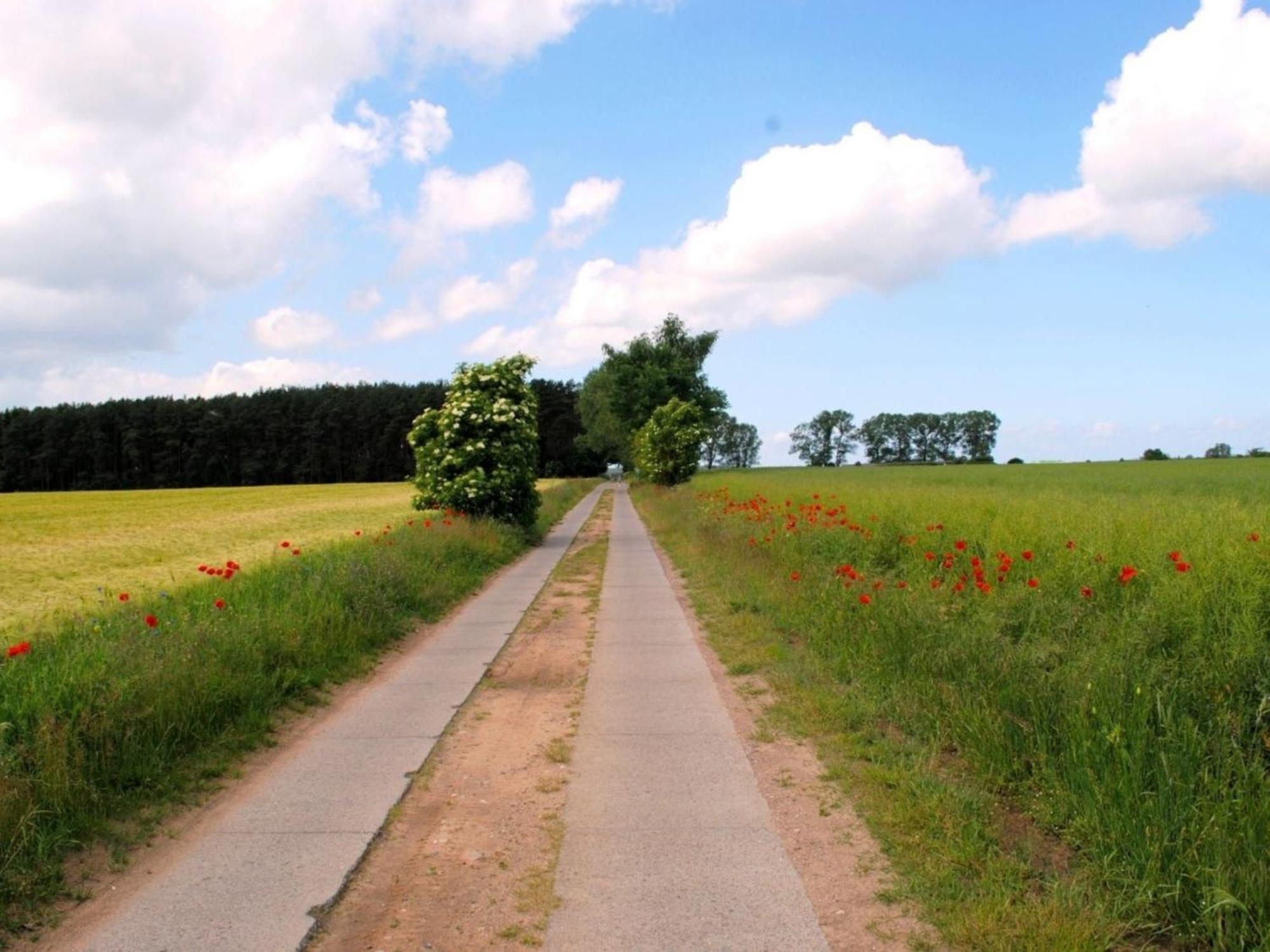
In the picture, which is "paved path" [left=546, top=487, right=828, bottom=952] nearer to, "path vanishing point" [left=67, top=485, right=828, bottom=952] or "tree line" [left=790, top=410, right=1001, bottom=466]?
"path vanishing point" [left=67, top=485, right=828, bottom=952]

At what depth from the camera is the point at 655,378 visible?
59.8 m

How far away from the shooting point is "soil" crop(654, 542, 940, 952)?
342cm

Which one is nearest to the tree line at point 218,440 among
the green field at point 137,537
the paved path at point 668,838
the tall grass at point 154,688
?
the green field at point 137,537

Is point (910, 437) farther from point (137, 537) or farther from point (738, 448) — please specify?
point (137, 537)

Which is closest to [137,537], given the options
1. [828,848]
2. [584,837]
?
[584,837]

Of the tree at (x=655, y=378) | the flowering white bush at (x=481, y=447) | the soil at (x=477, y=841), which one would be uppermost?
the tree at (x=655, y=378)

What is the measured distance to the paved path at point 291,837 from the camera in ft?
11.4

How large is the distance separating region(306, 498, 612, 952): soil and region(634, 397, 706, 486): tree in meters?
36.0

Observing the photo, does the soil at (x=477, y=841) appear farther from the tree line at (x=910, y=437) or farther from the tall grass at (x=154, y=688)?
the tree line at (x=910, y=437)

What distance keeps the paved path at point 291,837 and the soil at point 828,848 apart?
2071 mm

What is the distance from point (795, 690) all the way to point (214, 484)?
306 ft

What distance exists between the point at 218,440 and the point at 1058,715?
3805 inches

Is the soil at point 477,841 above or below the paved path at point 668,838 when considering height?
below

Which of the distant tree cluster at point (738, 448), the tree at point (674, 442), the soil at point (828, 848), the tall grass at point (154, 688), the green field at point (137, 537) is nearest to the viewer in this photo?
the soil at point (828, 848)
